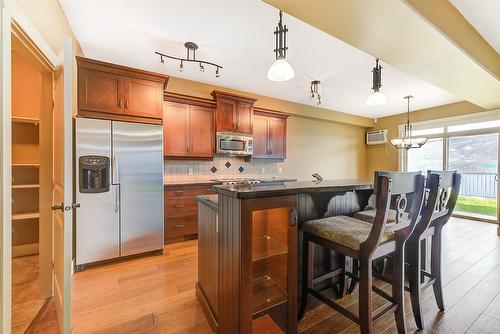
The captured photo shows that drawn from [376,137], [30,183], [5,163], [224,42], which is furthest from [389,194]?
[376,137]

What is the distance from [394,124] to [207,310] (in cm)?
639

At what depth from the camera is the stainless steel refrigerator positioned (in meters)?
2.39

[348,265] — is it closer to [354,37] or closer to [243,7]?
[354,37]

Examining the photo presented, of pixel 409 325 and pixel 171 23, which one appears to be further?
pixel 171 23

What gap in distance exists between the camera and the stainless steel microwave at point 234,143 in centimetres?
378

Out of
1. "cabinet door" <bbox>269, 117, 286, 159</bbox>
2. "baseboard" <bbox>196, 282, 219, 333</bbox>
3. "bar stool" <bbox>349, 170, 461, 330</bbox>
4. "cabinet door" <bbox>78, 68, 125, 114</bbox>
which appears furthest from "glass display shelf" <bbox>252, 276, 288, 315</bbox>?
"cabinet door" <bbox>269, 117, 286, 159</bbox>

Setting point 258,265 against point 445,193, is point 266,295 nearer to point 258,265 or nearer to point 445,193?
point 258,265

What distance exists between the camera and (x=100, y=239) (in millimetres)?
2490

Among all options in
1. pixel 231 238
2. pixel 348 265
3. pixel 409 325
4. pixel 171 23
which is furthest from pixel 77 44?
pixel 409 325

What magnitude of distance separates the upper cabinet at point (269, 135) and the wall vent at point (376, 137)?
10.3 ft

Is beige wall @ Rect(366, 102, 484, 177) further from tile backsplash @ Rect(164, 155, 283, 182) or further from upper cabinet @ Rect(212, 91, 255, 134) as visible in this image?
upper cabinet @ Rect(212, 91, 255, 134)

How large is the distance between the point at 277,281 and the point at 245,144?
2791 millimetres

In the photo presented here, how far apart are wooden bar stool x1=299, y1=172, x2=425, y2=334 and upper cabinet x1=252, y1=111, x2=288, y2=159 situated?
2966mm

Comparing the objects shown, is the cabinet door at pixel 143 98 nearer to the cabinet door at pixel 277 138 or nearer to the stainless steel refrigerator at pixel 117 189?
the stainless steel refrigerator at pixel 117 189
